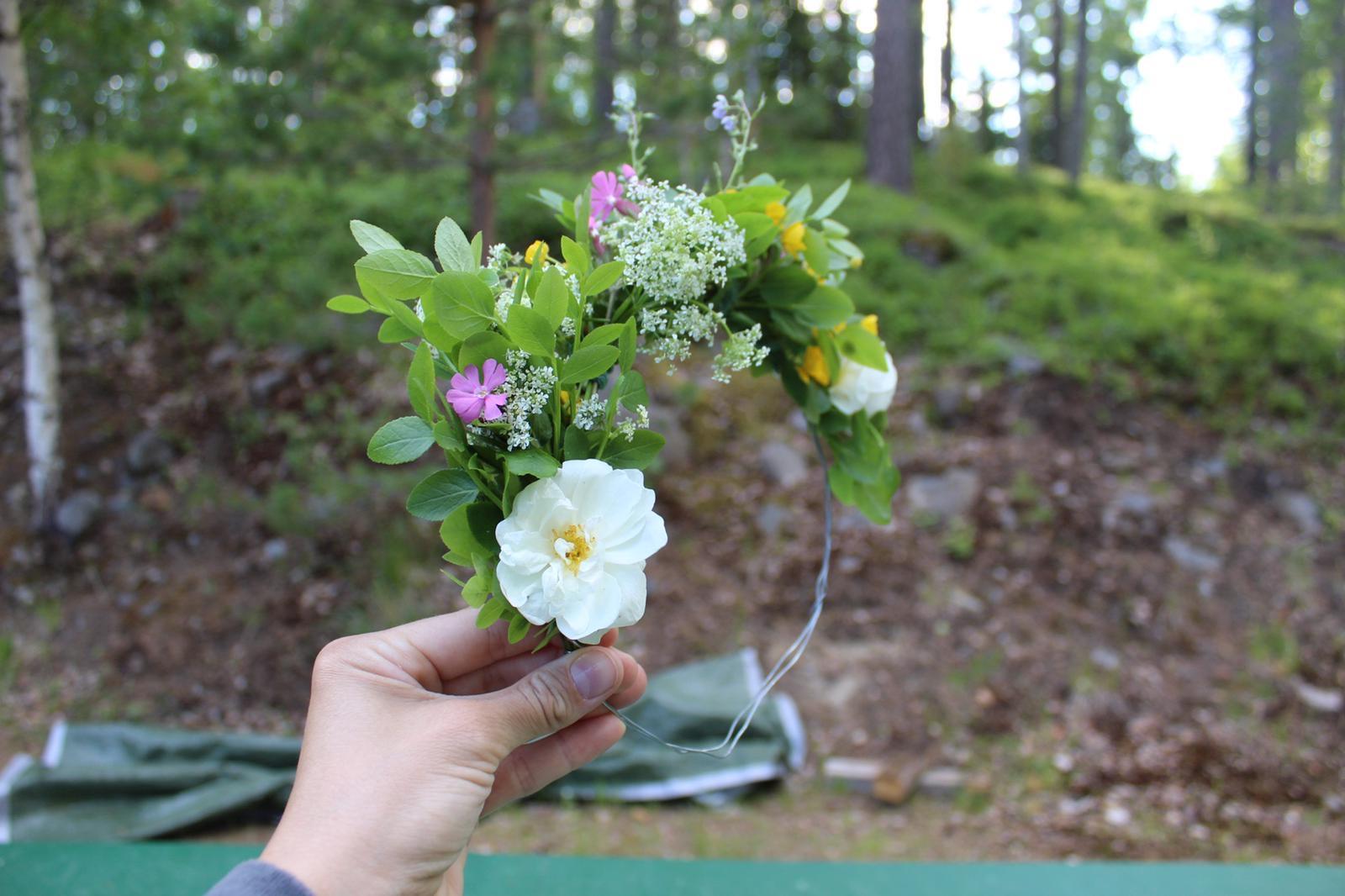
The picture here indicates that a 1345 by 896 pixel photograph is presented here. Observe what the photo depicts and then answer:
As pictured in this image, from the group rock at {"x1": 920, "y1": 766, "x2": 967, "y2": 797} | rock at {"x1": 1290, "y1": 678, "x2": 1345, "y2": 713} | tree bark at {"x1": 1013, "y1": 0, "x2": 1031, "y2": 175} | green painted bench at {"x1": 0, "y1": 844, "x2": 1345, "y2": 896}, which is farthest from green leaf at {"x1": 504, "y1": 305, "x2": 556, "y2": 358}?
tree bark at {"x1": 1013, "y1": 0, "x2": 1031, "y2": 175}

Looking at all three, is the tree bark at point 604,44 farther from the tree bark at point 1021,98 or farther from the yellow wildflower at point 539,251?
the yellow wildflower at point 539,251

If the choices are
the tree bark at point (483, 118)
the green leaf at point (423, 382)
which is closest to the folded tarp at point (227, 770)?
the green leaf at point (423, 382)

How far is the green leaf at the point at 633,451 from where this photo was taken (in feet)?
3.72

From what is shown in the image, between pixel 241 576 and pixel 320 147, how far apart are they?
2.24 meters

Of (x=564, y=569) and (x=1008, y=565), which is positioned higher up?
(x=564, y=569)

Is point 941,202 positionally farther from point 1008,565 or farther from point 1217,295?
point 1008,565

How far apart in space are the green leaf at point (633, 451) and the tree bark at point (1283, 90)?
14.8 meters

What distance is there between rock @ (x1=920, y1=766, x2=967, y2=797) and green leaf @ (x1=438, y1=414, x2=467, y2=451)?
3.20 meters

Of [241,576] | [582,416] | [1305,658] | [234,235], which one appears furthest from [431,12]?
[1305,658]

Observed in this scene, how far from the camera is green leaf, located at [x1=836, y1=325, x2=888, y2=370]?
1.45m

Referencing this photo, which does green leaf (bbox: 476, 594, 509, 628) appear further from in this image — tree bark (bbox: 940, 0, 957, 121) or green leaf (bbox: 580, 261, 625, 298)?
tree bark (bbox: 940, 0, 957, 121)

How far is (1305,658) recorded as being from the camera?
414 centimetres

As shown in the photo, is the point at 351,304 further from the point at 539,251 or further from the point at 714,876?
the point at 714,876

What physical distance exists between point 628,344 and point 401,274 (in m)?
0.29
